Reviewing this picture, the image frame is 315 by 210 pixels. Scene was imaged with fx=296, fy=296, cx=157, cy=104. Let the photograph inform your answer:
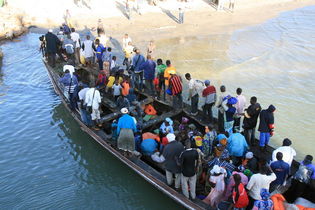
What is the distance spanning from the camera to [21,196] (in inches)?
354

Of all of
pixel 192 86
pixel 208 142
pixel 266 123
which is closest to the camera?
pixel 266 123

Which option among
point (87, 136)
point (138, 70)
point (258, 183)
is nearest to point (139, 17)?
point (138, 70)

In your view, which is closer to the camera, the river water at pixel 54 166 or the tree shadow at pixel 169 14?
the river water at pixel 54 166

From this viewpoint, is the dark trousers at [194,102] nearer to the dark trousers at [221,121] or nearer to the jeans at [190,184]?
the dark trousers at [221,121]

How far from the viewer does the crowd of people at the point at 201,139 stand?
6.63m

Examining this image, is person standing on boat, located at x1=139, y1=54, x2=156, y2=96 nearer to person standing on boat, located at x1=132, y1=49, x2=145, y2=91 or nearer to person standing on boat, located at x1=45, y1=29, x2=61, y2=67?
person standing on boat, located at x1=132, y1=49, x2=145, y2=91

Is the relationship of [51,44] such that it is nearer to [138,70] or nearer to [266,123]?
[138,70]

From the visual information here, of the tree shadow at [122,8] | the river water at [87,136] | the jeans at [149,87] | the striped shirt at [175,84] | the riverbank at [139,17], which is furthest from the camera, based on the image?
the tree shadow at [122,8]

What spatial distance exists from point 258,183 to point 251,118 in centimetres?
254

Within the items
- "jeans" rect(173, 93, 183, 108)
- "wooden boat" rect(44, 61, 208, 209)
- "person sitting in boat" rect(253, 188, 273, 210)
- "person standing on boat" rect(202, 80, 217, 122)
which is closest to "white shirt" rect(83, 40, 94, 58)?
"wooden boat" rect(44, 61, 208, 209)

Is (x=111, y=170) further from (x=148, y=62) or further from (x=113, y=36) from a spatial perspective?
(x=113, y=36)

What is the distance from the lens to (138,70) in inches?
460

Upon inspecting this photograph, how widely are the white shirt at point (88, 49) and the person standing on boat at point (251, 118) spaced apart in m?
8.13

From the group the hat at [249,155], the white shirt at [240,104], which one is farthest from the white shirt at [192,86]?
the hat at [249,155]
